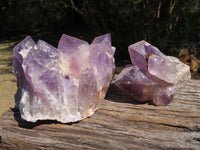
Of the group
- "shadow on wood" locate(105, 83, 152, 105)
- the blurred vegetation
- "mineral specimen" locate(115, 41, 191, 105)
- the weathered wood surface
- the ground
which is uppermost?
"mineral specimen" locate(115, 41, 191, 105)

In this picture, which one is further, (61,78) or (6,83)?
(6,83)

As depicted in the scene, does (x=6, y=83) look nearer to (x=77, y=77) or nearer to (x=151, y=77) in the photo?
(x=77, y=77)

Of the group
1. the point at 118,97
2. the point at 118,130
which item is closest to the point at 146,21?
the point at 118,97

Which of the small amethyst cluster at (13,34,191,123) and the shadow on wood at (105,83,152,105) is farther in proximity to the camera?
the shadow on wood at (105,83,152,105)

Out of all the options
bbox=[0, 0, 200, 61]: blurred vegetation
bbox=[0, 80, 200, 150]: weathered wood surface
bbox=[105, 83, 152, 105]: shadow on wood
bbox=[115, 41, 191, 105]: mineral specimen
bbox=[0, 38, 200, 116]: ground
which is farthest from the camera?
bbox=[0, 0, 200, 61]: blurred vegetation

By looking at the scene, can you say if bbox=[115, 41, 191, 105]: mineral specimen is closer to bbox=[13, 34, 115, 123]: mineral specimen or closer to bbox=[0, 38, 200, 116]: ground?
bbox=[13, 34, 115, 123]: mineral specimen

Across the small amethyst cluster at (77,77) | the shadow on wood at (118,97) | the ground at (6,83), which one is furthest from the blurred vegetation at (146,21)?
the small amethyst cluster at (77,77)

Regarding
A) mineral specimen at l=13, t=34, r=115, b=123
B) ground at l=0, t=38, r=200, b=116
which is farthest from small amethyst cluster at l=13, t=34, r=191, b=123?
ground at l=0, t=38, r=200, b=116
